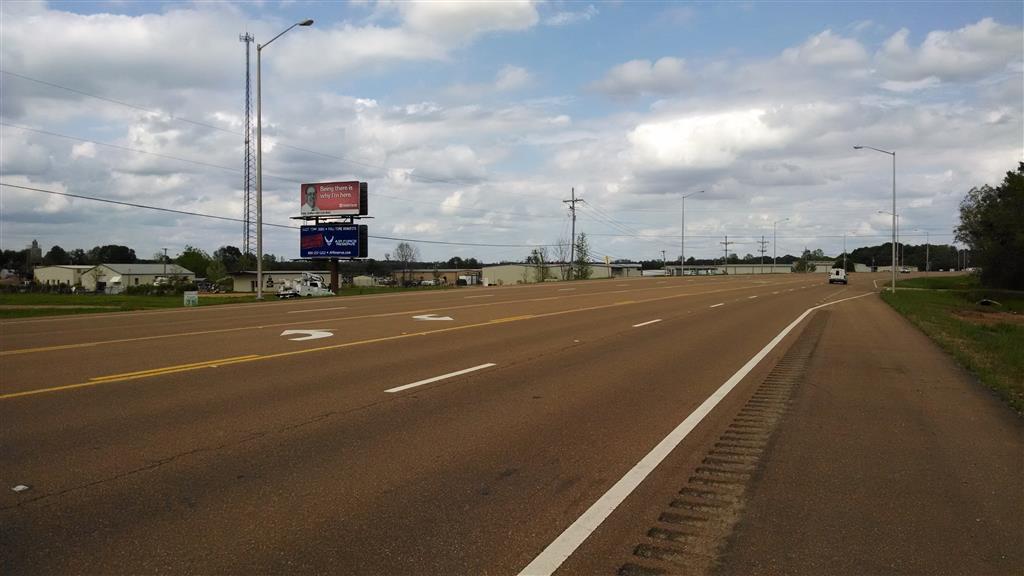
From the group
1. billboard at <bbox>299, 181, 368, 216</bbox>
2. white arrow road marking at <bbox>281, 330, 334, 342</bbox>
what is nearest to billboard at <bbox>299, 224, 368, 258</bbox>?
billboard at <bbox>299, 181, 368, 216</bbox>

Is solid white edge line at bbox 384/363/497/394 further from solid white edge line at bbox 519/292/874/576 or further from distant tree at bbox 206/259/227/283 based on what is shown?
distant tree at bbox 206/259/227/283

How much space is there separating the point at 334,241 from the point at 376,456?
55.4m

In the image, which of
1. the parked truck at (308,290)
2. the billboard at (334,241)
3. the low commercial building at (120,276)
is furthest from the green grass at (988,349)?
the low commercial building at (120,276)

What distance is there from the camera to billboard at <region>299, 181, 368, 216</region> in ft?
199

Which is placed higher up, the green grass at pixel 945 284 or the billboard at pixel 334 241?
the billboard at pixel 334 241

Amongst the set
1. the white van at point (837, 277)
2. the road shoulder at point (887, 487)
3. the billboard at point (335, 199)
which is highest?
the billboard at point (335, 199)

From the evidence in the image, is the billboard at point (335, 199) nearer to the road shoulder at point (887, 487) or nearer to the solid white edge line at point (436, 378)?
the solid white edge line at point (436, 378)

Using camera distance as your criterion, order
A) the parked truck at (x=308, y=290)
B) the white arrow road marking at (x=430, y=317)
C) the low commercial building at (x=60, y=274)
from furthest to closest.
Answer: the low commercial building at (x=60, y=274) → the parked truck at (x=308, y=290) → the white arrow road marking at (x=430, y=317)

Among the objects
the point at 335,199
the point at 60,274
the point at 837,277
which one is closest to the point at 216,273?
the point at 60,274

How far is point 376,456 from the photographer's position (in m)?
6.52

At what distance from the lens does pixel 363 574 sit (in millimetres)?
4164

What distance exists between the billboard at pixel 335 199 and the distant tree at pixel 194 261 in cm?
11467

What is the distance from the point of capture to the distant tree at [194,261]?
550 ft

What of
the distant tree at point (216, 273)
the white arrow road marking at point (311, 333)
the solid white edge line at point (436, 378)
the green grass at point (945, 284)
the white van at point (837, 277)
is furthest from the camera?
the distant tree at point (216, 273)
